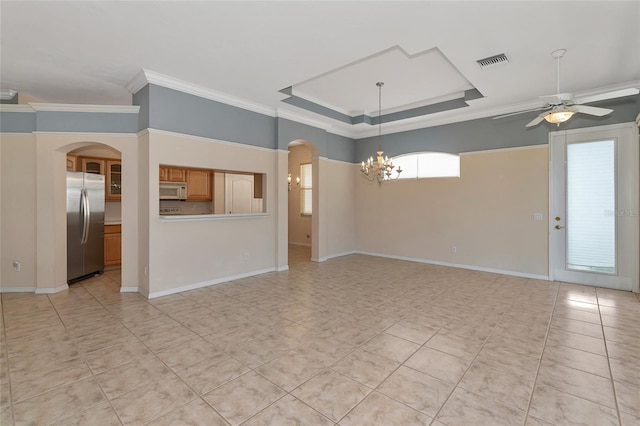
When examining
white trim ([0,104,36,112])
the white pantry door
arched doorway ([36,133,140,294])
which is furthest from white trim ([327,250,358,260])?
white trim ([0,104,36,112])

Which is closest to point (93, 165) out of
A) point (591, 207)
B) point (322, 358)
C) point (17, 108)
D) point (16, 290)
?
point (17, 108)

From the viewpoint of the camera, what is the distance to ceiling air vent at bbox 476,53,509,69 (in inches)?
143

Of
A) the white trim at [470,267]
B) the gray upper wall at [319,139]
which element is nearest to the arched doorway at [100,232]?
the gray upper wall at [319,139]

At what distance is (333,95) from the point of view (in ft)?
18.3

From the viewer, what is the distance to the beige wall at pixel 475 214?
5.34m

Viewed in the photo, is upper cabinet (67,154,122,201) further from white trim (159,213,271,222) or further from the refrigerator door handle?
white trim (159,213,271,222)

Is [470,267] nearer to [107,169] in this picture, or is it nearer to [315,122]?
[315,122]

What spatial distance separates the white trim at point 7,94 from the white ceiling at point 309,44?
19 cm

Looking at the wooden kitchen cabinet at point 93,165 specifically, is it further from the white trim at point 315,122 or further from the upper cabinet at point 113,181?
the white trim at point 315,122

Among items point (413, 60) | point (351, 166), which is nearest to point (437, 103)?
point (413, 60)

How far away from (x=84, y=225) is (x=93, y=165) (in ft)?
5.48

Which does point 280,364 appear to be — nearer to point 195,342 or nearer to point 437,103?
point 195,342

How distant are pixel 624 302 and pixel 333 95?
5473 mm

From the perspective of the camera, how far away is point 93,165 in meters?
6.11
